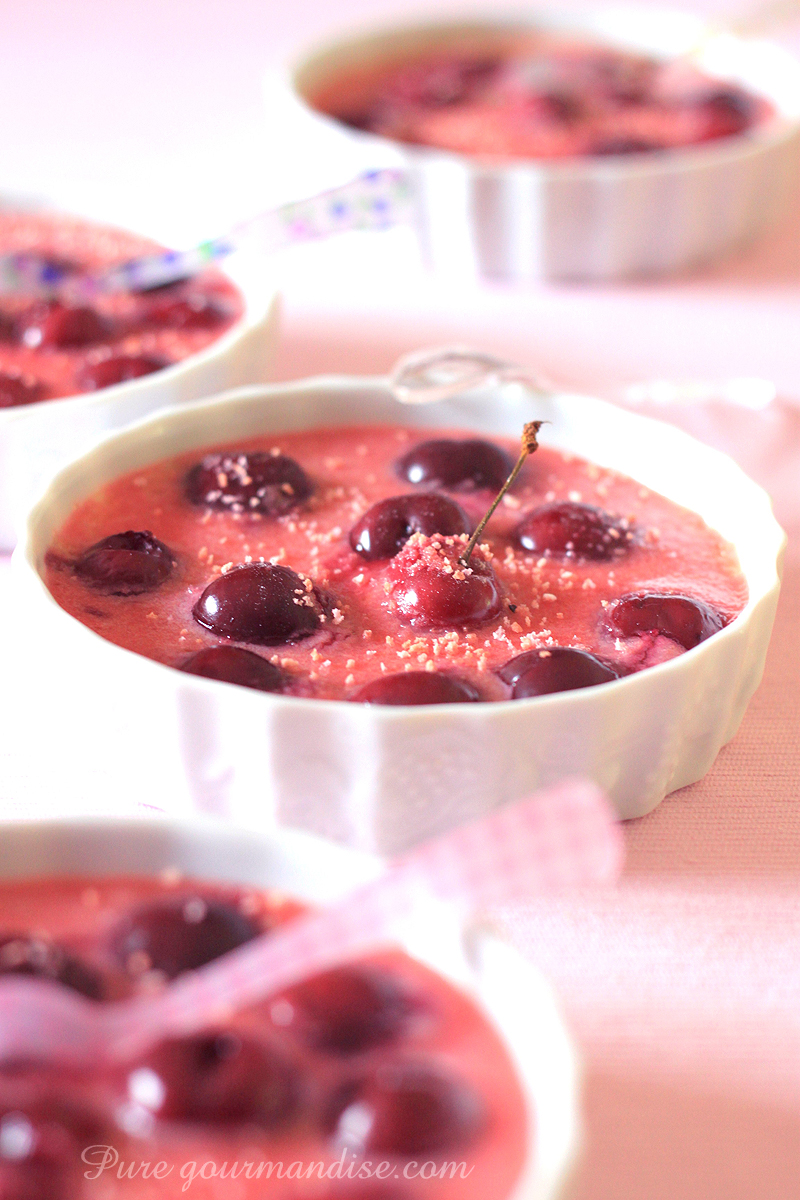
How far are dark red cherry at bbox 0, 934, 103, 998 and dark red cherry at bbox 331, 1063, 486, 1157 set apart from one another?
160 mm

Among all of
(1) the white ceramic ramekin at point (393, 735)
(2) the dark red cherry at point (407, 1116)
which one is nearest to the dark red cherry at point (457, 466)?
(1) the white ceramic ramekin at point (393, 735)

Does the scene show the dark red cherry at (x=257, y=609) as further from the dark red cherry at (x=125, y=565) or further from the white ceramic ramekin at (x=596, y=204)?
the white ceramic ramekin at (x=596, y=204)

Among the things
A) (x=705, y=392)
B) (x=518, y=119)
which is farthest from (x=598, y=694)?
(x=518, y=119)

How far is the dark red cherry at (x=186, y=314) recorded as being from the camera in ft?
5.57

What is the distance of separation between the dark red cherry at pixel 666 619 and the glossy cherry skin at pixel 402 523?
174 mm

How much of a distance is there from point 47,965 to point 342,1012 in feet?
0.55

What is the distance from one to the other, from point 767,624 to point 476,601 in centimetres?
24

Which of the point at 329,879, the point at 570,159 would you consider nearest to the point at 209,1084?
the point at 329,879

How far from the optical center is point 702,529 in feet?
4.54

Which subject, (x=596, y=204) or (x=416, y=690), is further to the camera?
(x=596, y=204)

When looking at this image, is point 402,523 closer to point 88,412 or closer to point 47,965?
point 88,412

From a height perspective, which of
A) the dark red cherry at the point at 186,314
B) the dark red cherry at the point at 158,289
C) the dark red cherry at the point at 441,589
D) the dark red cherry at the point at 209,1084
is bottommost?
the dark red cherry at the point at 158,289

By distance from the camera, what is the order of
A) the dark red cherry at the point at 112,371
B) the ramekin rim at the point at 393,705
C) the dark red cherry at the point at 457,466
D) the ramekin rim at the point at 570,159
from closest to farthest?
the ramekin rim at the point at 393,705 → the dark red cherry at the point at 457,466 → the dark red cherry at the point at 112,371 → the ramekin rim at the point at 570,159

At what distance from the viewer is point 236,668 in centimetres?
112
